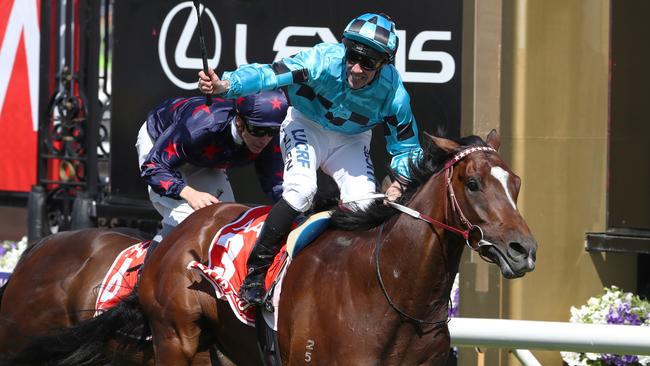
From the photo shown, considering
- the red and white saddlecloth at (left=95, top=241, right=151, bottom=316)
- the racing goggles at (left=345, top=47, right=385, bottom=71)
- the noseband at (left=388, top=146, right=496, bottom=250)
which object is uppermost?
the racing goggles at (left=345, top=47, right=385, bottom=71)

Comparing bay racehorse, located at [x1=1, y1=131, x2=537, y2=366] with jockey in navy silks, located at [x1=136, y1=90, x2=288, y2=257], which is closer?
bay racehorse, located at [x1=1, y1=131, x2=537, y2=366]

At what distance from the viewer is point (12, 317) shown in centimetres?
641

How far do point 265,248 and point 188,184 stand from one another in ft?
4.15

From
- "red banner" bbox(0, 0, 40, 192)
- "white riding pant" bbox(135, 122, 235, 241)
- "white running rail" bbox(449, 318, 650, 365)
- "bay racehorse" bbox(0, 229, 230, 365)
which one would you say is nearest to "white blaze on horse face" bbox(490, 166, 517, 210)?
"white running rail" bbox(449, 318, 650, 365)

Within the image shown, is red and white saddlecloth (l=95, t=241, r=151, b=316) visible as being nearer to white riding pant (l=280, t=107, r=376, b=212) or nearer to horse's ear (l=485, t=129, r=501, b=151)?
white riding pant (l=280, t=107, r=376, b=212)

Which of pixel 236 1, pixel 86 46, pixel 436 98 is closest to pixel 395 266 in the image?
pixel 436 98

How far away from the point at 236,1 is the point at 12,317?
9.44 ft

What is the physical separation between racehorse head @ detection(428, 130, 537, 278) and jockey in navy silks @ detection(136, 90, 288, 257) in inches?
49.2

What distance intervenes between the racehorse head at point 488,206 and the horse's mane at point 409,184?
48 millimetres

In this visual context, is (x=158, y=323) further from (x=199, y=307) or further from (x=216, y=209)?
(x=216, y=209)

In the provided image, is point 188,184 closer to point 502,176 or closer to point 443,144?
point 443,144

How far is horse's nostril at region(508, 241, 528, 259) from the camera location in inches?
171

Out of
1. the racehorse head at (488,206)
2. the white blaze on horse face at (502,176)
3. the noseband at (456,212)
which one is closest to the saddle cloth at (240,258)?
the noseband at (456,212)

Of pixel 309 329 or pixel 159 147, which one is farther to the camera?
pixel 159 147
